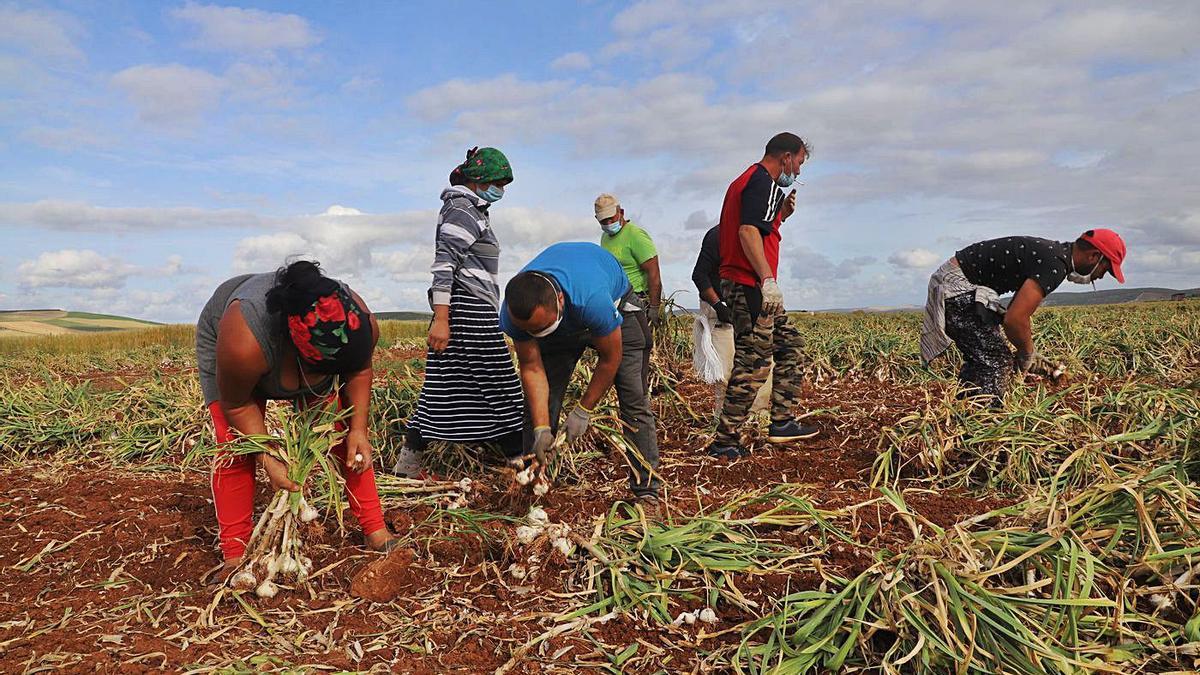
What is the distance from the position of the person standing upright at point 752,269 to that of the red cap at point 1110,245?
1443 mm

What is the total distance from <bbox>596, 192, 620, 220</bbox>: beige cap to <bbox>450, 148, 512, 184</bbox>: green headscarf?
116cm

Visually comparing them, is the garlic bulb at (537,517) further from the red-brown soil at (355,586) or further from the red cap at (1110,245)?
the red cap at (1110,245)

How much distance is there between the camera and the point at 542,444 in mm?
2934

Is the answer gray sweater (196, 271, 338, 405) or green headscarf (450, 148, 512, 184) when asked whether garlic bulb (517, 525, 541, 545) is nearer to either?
gray sweater (196, 271, 338, 405)

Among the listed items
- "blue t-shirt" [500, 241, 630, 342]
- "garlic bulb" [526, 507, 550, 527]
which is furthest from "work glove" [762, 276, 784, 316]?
"garlic bulb" [526, 507, 550, 527]

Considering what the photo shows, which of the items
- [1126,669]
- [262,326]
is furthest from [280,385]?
[1126,669]

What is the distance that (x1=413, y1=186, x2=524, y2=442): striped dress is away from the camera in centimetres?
357

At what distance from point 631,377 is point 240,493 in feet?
4.85

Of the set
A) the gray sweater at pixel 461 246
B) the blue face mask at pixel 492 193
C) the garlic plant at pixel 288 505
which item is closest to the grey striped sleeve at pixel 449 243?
the gray sweater at pixel 461 246

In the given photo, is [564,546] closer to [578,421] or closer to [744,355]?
[578,421]

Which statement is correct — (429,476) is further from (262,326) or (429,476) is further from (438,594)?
(262,326)

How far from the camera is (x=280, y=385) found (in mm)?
2496

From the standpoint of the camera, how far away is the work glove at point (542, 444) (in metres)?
2.93

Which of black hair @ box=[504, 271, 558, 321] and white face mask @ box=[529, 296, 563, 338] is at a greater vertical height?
black hair @ box=[504, 271, 558, 321]
